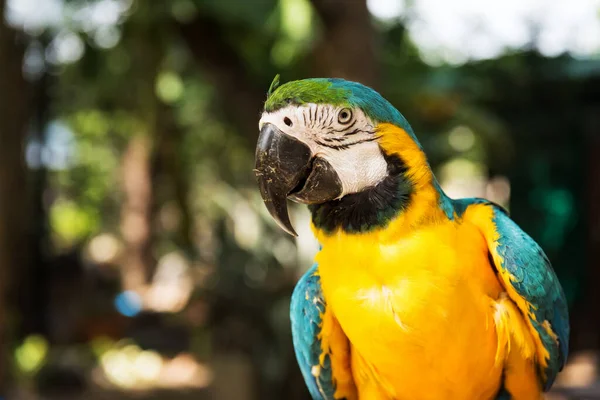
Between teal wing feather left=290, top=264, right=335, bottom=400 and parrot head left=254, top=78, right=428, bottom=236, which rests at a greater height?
parrot head left=254, top=78, right=428, bottom=236

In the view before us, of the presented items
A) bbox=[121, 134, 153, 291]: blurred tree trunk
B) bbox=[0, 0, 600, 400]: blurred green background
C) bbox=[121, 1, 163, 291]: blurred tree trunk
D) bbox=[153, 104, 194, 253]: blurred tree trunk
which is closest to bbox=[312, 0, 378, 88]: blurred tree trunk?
bbox=[0, 0, 600, 400]: blurred green background

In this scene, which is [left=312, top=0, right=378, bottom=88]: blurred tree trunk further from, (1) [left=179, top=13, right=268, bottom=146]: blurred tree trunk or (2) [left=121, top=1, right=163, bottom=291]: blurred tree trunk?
(2) [left=121, top=1, right=163, bottom=291]: blurred tree trunk

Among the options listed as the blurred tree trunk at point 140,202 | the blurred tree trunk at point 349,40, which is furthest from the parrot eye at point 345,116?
the blurred tree trunk at point 140,202

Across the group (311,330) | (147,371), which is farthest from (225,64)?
(311,330)

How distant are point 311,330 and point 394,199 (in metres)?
0.41

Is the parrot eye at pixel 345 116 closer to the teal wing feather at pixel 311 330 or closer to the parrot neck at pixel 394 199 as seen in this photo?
the parrot neck at pixel 394 199

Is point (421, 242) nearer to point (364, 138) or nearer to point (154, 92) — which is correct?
point (364, 138)

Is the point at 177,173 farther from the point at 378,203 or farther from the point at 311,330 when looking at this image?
the point at 378,203

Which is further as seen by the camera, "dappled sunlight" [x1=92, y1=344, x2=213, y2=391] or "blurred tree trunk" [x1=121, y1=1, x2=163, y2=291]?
"blurred tree trunk" [x1=121, y1=1, x2=163, y2=291]

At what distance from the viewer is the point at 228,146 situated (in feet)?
31.6

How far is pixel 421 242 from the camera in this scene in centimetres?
123

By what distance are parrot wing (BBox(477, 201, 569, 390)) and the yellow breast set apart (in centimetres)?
5

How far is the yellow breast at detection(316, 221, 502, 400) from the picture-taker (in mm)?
1221

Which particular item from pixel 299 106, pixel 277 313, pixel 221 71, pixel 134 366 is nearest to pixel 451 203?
pixel 299 106
